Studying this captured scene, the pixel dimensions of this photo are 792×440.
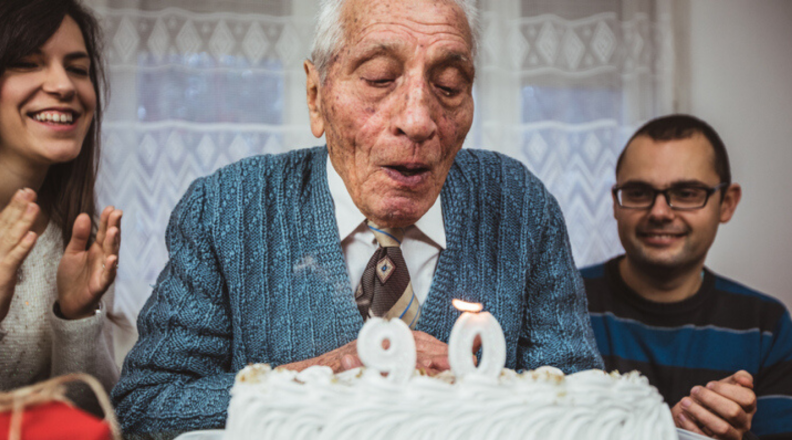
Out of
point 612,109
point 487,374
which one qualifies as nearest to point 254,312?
point 487,374

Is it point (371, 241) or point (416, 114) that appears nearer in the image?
point (416, 114)

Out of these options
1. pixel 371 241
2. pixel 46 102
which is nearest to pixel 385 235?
pixel 371 241

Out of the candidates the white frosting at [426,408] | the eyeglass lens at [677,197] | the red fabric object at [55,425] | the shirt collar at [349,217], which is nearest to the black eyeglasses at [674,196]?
the eyeglass lens at [677,197]

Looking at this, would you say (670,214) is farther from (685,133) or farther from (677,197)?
(685,133)

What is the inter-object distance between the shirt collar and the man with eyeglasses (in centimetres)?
93

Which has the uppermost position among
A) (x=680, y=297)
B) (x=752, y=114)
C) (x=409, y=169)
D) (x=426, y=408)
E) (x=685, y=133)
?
(x=752, y=114)

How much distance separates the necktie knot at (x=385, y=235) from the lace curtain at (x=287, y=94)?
137cm

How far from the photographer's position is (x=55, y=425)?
0.65 m

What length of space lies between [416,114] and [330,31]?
27 centimetres

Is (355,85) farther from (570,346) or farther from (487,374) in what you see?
(570,346)

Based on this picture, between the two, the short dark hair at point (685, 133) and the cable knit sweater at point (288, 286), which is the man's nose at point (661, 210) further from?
the cable knit sweater at point (288, 286)

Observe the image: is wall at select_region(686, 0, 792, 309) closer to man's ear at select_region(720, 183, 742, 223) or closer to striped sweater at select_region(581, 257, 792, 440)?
man's ear at select_region(720, 183, 742, 223)

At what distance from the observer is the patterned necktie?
1.31 metres

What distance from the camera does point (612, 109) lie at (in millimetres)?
2869
